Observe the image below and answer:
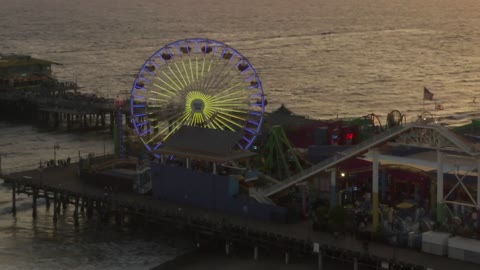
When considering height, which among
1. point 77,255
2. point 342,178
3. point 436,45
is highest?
point 436,45

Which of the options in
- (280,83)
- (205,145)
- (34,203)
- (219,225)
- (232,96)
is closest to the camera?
(219,225)

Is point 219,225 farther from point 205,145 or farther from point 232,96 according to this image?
point 232,96

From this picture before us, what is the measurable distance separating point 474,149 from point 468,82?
74350 millimetres

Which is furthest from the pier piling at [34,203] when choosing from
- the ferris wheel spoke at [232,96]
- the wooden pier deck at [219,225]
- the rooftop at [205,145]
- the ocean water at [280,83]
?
the ferris wheel spoke at [232,96]

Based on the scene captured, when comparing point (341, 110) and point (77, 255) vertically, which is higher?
point (341, 110)

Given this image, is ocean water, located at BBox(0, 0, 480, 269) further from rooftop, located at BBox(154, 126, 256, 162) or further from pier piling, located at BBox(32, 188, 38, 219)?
rooftop, located at BBox(154, 126, 256, 162)

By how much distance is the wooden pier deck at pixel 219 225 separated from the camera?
5625 centimetres

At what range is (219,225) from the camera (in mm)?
61781

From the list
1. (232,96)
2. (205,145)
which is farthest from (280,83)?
(205,145)

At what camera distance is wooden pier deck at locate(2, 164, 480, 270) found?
56.2 meters

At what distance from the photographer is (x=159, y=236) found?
6644 cm

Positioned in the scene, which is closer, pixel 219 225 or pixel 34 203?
pixel 219 225

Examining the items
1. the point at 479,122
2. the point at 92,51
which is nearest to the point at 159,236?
the point at 479,122

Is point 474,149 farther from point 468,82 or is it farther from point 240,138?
point 468,82
